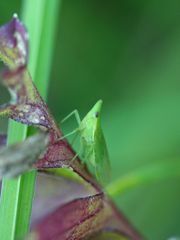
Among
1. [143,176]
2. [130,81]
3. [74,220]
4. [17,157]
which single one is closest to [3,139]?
[74,220]

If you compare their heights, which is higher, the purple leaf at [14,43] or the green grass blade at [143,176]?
the green grass blade at [143,176]

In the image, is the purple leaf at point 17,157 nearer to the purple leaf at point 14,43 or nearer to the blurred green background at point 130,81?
the purple leaf at point 14,43

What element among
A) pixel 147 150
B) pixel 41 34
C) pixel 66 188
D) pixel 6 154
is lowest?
pixel 6 154

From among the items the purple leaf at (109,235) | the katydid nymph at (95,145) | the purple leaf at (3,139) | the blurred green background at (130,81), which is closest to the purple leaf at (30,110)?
the purple leaf at (3,139)

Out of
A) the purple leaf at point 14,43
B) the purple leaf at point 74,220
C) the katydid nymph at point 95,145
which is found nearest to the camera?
the purple leaf at point 14,43

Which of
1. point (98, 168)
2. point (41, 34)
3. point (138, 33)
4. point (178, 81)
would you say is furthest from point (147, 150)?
point (41, 34)

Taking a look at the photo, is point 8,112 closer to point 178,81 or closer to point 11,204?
point 11,204

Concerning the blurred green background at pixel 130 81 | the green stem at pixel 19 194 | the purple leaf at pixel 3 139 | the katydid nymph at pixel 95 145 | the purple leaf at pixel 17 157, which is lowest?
the purple leaf at pixel 17 157
